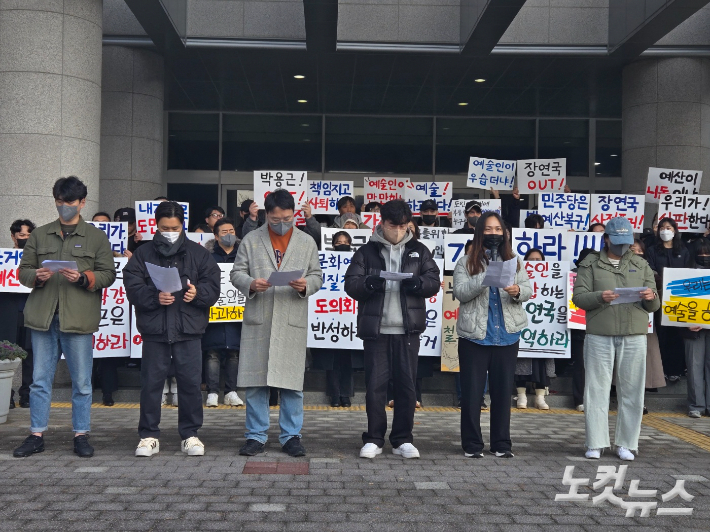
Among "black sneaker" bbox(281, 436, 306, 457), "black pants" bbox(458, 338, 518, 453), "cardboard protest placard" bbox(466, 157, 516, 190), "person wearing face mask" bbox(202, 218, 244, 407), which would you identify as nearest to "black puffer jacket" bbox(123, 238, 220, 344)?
"black sneaker" bbox(281, 436, 306, 457)

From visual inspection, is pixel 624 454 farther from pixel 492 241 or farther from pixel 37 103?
pixel 37 103

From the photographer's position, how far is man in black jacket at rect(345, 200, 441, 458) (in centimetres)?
699

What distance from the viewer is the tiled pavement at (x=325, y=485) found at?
16.3 ft

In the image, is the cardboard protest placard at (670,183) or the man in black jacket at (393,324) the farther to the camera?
the cardboard protest placard at (670,183)

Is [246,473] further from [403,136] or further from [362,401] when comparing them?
[403,136]

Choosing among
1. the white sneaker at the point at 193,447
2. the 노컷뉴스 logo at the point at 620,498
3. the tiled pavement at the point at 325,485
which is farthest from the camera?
the white sneaker at the point at 193,447

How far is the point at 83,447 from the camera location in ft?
22.0

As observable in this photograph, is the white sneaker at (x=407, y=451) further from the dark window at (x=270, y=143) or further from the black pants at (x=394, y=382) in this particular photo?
the dark window at (x=270, y=143)

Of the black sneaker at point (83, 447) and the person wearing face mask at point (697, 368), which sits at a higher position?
the person wearing face mask at point (697, 368)

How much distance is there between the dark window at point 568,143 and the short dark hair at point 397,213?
45.4ft

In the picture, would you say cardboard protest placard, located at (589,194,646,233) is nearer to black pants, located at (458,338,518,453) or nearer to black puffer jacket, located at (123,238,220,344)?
Answer: black pants, located at (458,338,518,453)

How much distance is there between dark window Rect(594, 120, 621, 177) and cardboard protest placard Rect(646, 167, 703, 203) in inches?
255

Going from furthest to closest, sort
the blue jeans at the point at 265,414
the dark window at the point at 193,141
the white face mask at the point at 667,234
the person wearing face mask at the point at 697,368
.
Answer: the dark window at the point at 193,141 → the white face mask at the point at 667,234 → the person wearing face mask at the point at 697,368 → the blue jeans at the point at 265,414

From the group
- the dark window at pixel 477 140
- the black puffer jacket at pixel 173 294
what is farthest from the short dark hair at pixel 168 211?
the dark window at pixel 477 140
